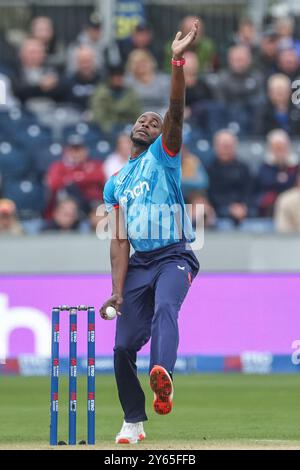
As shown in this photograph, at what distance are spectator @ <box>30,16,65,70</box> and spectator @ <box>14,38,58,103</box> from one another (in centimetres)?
33

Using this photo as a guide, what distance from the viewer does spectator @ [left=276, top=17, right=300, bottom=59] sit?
69.9 feet

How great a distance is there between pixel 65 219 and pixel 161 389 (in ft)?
30.0

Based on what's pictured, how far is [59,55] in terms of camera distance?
73.2ft

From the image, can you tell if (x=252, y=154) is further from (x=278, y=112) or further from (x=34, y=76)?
(x=34, y=76)

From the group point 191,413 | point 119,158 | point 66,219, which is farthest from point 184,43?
point 119,158

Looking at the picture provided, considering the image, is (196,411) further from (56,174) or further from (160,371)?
(56,174)

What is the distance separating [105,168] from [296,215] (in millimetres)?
2817

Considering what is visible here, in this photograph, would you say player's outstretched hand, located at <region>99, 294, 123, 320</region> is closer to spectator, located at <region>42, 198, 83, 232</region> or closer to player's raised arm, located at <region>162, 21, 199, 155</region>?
player's raised arm, located at <region>162, 21, 199, 155</region>

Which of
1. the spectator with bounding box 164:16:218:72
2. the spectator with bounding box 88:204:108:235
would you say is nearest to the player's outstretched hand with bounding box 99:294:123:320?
the spectator with bounding box 88:204:108:235

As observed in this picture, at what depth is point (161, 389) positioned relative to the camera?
8.96 meters

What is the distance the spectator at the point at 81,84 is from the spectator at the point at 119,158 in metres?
2.29

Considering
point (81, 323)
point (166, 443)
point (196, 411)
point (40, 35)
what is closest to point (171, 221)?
point (166, 443)

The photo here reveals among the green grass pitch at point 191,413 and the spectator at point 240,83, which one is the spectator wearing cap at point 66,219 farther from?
the spectator at point 240,83

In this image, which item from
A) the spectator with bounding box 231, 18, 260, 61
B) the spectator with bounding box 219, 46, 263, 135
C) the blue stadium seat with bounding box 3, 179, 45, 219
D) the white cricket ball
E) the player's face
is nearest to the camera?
the white cricket ball
